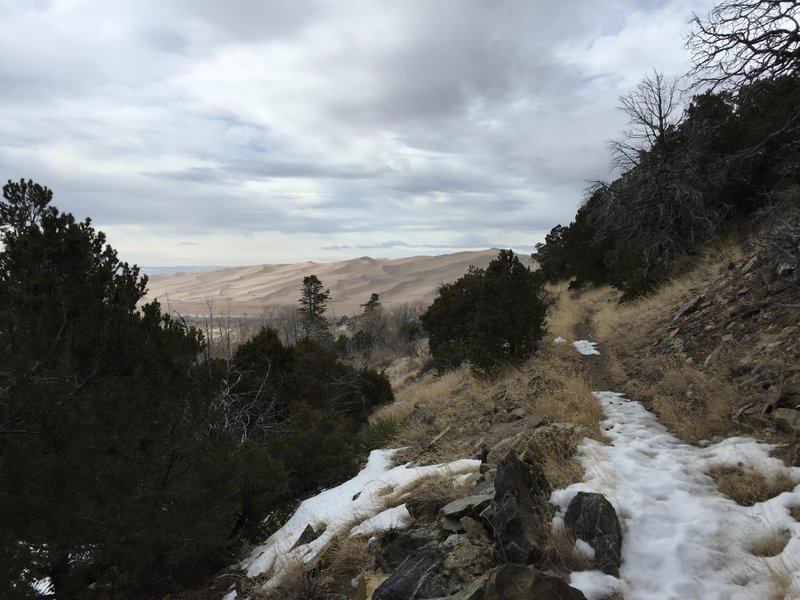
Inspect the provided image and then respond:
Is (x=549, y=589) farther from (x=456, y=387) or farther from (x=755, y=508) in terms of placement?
(x=456, y=387)

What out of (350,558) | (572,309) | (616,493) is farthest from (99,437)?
(572,309)

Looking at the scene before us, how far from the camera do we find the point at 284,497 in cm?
981

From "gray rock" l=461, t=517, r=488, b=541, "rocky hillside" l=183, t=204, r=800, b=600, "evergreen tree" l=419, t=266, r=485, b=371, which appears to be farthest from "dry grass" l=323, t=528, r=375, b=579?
"evergreen tree" l=419, t=266, r=485, b=371

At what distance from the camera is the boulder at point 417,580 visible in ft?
11.5

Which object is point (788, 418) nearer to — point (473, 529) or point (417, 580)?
point (473, 529)

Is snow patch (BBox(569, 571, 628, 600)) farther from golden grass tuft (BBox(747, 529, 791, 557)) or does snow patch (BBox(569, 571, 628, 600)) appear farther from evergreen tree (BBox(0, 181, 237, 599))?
evergreen tree (BBox(0, 181, 237, 599))

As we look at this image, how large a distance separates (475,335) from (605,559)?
952 cm

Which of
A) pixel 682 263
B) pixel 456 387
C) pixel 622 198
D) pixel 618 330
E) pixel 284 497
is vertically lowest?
pixel 284 497

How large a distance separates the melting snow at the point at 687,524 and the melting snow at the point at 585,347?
7150 mm

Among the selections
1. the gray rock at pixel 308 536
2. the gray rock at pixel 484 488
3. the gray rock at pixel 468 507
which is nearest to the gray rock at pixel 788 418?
the gray rock at pixel 484 488

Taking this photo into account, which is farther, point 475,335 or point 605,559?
point 475,335

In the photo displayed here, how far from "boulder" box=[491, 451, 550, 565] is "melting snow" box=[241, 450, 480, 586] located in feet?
4.88

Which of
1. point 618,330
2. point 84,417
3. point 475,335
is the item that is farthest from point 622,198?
point 84,417

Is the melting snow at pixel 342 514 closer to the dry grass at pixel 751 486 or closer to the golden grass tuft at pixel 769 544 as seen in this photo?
the dry grass at pixel 751 486
